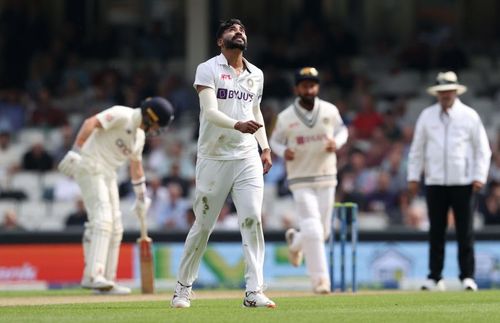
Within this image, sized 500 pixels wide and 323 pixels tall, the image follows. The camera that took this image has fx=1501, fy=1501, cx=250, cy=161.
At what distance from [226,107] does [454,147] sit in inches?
170

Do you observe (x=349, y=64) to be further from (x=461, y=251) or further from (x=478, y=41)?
(x=461, y=251)

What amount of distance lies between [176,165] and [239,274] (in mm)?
A: 3066

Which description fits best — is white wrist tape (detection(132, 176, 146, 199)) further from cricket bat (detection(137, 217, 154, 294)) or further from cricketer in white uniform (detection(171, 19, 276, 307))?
cricketer in white uniform (detection(171, 19, 276, 307))

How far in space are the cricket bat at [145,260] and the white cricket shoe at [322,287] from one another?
168 cm

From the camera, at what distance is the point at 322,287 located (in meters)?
14.8

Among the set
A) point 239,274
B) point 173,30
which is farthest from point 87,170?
point 173,30

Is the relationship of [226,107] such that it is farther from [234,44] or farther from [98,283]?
[98,283]

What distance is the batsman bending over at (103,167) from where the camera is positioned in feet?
47.4

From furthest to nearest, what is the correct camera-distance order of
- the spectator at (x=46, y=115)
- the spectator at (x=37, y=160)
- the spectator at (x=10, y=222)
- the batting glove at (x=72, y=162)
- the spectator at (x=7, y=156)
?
the spectator at (x=46, y=115) → the spectator at (x=37, y=160) → the spectator at (x=7, y=156) → the spectator at (x=10, y=222) → the batting glove at (x=72, y=162)

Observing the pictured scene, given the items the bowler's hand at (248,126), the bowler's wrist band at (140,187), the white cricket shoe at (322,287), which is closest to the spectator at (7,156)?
the bowler's wrist band at (140,187)

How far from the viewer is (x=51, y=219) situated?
21016 millimetres

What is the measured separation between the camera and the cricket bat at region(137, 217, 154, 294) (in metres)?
15.0

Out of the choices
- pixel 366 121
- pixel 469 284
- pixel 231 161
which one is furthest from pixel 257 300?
pixel 366 121

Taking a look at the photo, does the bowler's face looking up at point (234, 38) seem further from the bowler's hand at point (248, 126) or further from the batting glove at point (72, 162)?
the batting glove at point (72, 162)
